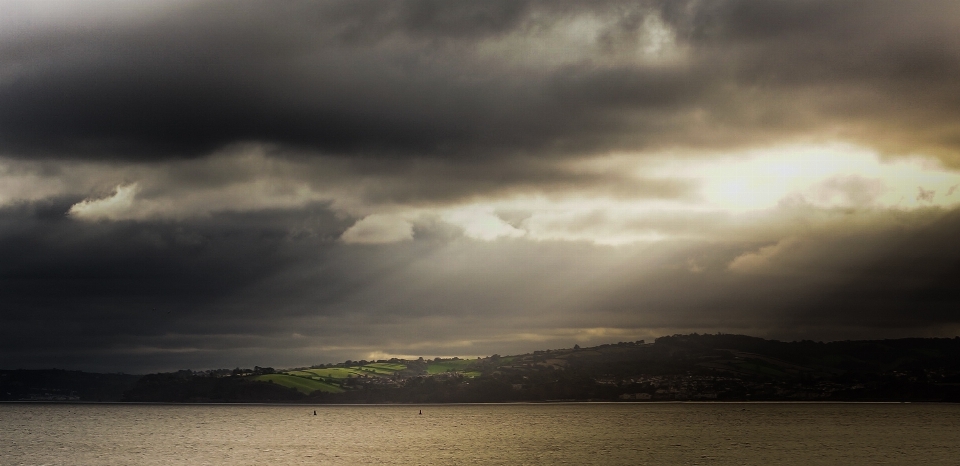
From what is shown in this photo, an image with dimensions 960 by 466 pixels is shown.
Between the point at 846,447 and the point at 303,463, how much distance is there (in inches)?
4472

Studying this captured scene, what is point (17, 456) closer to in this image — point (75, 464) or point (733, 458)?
point (75, 464)

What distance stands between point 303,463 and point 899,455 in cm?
11209

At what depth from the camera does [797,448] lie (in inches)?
7219

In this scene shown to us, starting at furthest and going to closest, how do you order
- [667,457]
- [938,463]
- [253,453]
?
1. [253,453]
2. [667,457]
3. [938,463]

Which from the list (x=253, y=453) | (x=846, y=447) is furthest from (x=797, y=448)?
(x=253, y=453)

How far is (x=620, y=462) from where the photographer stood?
153000 mm

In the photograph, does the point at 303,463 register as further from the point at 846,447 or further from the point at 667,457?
the point at 846,447

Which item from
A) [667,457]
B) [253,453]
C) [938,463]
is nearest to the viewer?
[938,463]

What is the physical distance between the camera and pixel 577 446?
190 meters

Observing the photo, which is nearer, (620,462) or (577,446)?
(620,462)

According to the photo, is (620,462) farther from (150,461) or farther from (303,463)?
(150,461)

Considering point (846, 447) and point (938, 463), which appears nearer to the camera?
point (938, 463)

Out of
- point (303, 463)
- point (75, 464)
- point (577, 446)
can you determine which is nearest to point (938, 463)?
point (577, 446)

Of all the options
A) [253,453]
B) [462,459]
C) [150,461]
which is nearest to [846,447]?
[462,459]
